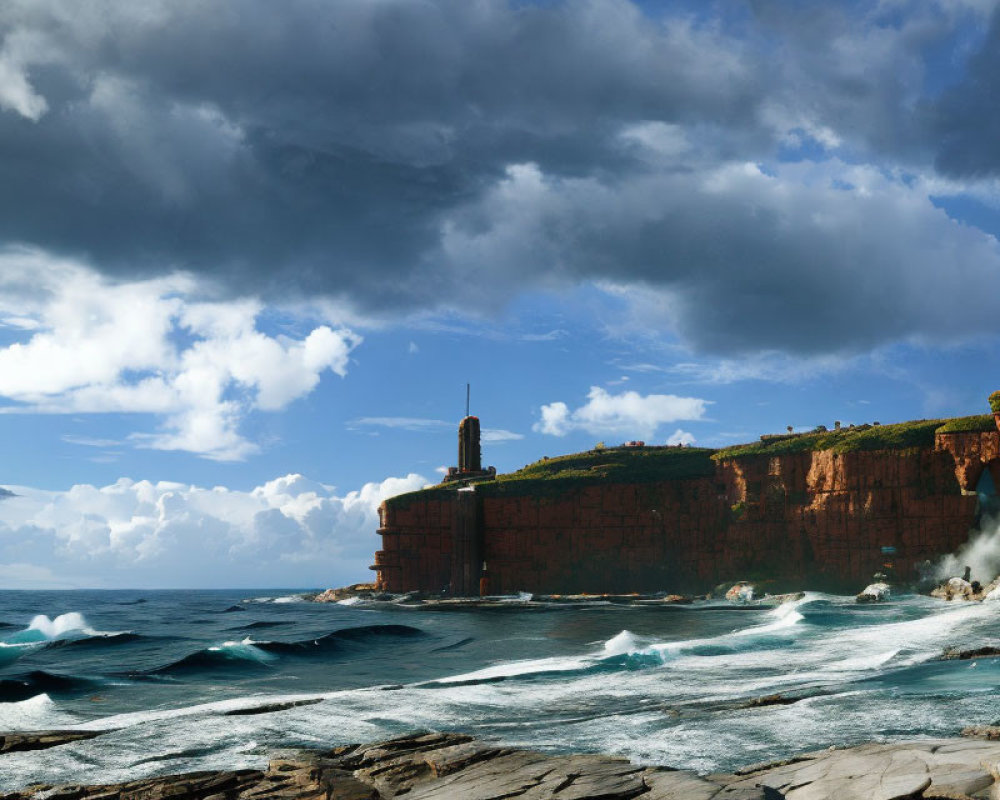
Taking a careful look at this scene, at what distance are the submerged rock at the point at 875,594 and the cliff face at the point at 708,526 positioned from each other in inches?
172

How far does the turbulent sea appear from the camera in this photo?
17.3 m

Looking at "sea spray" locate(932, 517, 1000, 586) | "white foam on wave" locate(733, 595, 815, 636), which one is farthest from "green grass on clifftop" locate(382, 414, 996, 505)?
"white foam on wave" locate(733, 595, 815, 636)

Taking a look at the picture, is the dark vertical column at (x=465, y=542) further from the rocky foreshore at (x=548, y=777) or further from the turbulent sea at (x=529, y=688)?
the rocky foreshore at (x=548, y=777)

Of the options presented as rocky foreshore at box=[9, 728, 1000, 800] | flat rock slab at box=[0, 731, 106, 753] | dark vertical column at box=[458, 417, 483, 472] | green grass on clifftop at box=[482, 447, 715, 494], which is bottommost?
flat rock slab at box=[0, 731, 106, 753]

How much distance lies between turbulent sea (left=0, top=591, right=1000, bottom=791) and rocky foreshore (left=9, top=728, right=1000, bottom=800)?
1784mm

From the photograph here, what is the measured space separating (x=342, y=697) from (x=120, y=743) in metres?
7.15

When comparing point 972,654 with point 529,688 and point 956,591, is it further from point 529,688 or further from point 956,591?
point 956,591

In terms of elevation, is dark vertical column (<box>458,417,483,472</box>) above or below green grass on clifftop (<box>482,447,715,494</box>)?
above

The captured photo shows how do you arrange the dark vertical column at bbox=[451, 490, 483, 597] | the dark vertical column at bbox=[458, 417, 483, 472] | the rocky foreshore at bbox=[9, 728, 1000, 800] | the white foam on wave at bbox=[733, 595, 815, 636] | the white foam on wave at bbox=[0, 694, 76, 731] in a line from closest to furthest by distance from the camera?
the rocky foreshore at bbox=[9, 728, 1000, 800] → the white foam on wave at bbox=[0, 694, 76, 731] → the white foam on wave at bbox=[733, 595, 815, 636] → the dark vertical column at bbox=[451, 490, 483, 597] → the dark vertical column at bbox=[458, 417, 483, 472]

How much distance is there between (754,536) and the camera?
75.5m

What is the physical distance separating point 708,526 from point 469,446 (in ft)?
108

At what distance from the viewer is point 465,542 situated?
83.6 m

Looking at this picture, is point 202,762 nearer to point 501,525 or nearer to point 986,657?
point 986,657

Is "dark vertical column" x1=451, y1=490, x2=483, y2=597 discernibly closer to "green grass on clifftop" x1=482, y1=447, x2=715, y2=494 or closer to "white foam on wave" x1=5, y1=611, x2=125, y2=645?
"green grass on clifftop" x1=482, y1=447, x2=715, y2=494
